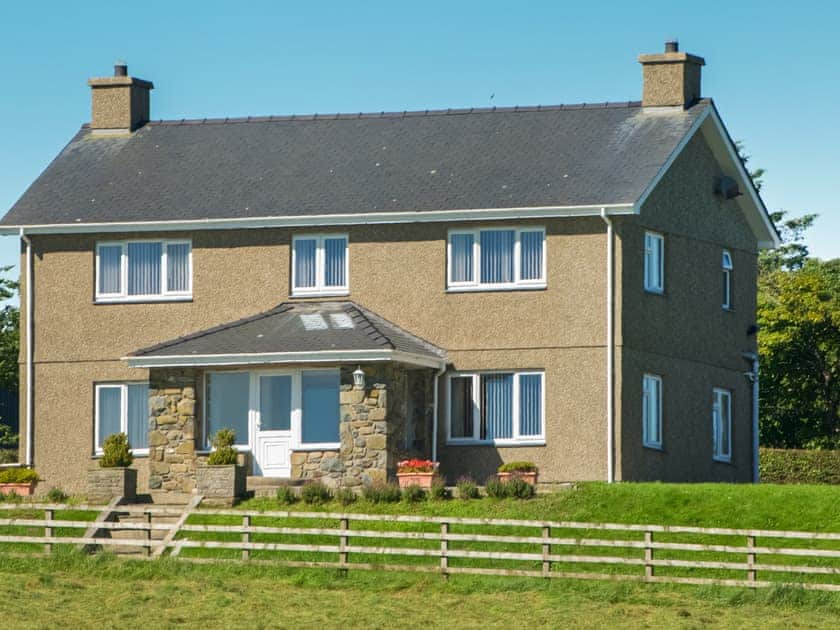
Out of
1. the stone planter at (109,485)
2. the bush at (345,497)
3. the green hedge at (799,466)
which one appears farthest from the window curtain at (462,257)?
the green hedge at (799,466)

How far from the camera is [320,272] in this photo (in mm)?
41656

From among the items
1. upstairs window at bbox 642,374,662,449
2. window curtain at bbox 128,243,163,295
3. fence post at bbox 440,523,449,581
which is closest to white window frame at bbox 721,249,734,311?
upstairs window at bbox 642,374,662,449

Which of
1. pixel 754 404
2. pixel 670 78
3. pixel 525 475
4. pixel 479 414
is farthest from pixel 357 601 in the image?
pixel 754 404

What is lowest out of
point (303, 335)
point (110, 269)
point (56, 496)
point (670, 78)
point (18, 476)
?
point (56, 496)

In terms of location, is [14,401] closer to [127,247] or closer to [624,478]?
[127,247]

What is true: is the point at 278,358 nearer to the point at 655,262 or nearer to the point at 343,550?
the point at 343,550

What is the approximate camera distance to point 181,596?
103 ft

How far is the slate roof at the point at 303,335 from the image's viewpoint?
38.9 meters

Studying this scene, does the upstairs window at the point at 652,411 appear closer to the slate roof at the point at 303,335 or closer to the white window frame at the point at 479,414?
the white window frame at the point at 479,414

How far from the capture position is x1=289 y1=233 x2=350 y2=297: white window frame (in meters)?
41.5

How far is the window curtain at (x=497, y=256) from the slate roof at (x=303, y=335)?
181cm

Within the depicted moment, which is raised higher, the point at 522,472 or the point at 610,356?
the point at 610,356

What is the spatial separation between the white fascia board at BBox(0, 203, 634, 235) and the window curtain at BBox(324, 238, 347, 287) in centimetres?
54

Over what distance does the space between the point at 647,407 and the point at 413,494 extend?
19.9 ft
